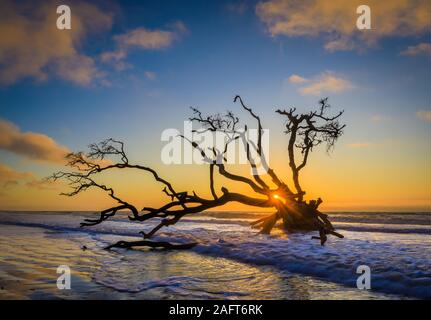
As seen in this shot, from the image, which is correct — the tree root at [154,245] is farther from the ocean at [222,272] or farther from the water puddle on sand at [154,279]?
the water puddle on sand at [154,279]

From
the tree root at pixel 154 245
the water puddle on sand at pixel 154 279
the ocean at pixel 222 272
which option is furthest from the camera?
the tree root at pixel 154 245

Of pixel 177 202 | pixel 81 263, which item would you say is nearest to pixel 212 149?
pixel 177 202

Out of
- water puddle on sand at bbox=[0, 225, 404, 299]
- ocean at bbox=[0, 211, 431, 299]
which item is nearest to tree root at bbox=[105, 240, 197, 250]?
ocean at bbox=[0, 211, 431, 299]

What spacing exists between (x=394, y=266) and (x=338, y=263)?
1.39 meters

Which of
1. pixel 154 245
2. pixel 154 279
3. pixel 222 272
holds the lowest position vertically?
pixel 154 245

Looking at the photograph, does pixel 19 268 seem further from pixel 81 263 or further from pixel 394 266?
pixel 394 266

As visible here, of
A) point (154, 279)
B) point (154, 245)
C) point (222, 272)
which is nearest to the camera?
point (154, 279)

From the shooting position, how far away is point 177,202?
16.1 m

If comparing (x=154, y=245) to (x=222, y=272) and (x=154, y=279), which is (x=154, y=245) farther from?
(x=154, y=279)

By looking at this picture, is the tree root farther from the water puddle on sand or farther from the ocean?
the water puddle on sand

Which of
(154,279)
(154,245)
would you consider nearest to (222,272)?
(154,279)

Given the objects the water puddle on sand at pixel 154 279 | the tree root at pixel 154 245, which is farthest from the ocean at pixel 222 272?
the tree root at pixel 154 245

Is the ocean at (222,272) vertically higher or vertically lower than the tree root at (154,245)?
higher

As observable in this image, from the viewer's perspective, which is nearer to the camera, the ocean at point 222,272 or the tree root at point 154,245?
the ocean at point 222,272
